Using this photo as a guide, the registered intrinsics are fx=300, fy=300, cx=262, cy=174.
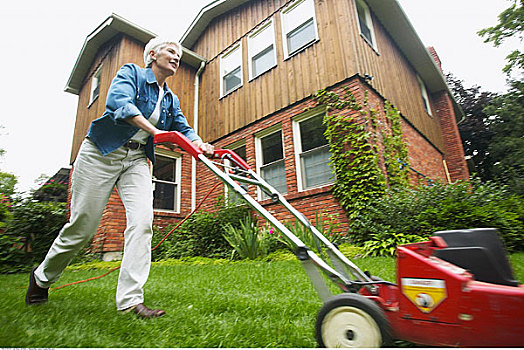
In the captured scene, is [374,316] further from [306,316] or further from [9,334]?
[9,334]

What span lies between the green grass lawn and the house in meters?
3.62

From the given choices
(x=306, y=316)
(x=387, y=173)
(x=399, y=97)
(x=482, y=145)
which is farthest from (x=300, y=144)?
(x=482, y=145)

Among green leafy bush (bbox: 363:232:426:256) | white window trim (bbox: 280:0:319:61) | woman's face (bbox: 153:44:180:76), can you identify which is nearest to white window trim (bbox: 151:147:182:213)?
white window trim (bbox: 280:0:319:61)

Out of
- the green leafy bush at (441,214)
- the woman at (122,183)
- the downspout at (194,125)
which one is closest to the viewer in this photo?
the woman at (122,183)

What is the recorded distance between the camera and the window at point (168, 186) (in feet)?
27.0

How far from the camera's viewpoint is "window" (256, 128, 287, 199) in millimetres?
7188

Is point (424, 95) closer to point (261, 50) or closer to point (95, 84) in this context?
point (261, 50)

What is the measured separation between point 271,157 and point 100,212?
19.2 ft

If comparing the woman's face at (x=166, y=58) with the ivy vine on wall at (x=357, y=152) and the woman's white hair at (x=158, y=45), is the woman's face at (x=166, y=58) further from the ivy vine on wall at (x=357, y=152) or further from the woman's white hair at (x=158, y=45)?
→ the ivy vine on wall at (x=357, y=152)

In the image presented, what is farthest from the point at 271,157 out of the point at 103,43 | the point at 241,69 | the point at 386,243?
the point at 103,43

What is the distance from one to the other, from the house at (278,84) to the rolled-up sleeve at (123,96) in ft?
14.0

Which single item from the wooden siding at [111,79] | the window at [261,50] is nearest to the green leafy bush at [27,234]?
the wooden siding at [111,79]

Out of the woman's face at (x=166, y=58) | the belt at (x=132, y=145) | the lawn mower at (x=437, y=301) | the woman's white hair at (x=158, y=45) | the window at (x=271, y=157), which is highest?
the window at (x=271, y=157)

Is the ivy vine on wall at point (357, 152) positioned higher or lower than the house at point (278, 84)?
lower
